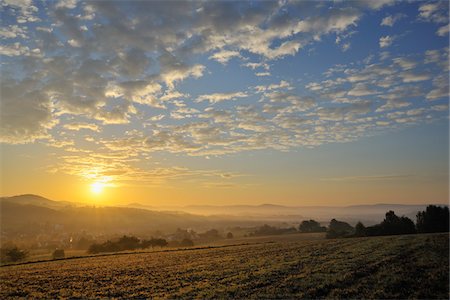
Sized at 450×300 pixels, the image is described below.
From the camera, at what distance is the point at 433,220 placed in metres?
86.0

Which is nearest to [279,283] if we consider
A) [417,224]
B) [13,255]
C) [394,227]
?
[13,255]

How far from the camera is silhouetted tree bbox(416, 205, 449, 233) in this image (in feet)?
279

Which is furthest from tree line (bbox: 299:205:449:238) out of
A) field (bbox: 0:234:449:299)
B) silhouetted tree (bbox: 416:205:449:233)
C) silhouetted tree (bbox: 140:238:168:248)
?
field (bbox: 0:234:449:299)

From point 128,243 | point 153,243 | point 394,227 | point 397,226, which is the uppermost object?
point 397,226

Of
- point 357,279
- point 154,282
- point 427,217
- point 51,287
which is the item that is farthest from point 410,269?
point 427,217

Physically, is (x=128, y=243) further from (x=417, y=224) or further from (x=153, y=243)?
(x=417, y=224)

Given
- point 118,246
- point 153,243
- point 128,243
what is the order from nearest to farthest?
point 118,246
point 128,243
point 153,243

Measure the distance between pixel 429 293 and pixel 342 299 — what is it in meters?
4.46

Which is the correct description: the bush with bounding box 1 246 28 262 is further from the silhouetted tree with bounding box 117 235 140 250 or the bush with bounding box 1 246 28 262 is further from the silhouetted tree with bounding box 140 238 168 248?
the silhouetted tree with bounding box 140 238 168 248

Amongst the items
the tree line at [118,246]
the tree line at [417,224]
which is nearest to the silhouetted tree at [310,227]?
the tree line at [417,224]

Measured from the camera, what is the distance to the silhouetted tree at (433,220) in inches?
3351

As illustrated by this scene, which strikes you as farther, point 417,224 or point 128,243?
point 128,243

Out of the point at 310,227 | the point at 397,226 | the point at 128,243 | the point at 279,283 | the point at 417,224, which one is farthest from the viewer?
the point at 310,227

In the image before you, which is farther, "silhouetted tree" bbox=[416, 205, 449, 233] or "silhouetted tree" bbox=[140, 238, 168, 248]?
"silhouetted tree" bbox=[140, 238, 168, 248]
